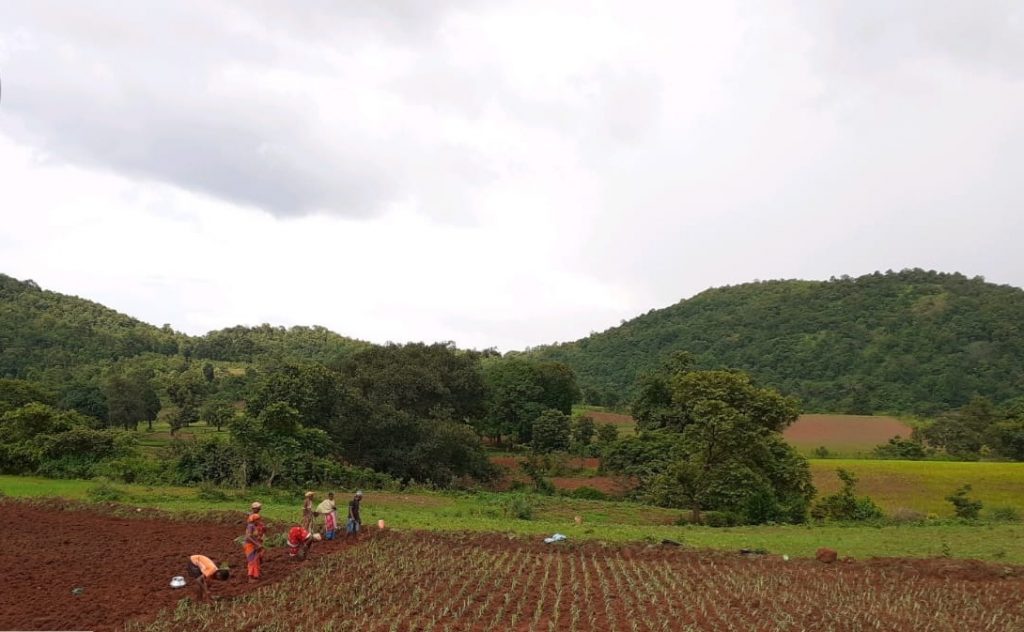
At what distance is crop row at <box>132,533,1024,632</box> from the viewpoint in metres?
12.1

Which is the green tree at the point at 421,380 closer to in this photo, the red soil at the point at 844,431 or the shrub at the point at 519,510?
the shrub at the point at 519,510

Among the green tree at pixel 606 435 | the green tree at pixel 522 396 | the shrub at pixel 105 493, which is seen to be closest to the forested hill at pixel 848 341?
the green tree at pixel 522 396

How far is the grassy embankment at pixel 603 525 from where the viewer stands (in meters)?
22.0

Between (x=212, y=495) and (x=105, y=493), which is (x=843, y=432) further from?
(x=105, y=493)

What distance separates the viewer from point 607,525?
2666cm

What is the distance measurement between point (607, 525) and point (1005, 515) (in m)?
18.8

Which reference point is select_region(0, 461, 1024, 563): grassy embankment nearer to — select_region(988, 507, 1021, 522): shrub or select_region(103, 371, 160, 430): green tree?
select_region(988, 507, 1021, 522): shrub

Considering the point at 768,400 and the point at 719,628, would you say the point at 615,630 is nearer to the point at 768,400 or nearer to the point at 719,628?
the point at 719,628

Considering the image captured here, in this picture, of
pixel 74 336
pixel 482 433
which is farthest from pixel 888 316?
pixel 74 336

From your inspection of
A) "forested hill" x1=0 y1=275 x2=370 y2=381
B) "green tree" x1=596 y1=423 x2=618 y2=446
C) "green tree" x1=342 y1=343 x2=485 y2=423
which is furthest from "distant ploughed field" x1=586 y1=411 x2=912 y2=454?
"forested hill" x1=0 y1=275 x2=370 y2=381

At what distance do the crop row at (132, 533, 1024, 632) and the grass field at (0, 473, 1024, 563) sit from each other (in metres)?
3.08

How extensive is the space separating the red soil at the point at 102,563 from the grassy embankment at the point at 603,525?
9.90ft

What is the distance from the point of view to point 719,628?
12180 mm

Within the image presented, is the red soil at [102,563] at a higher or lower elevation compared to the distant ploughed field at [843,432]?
lower
